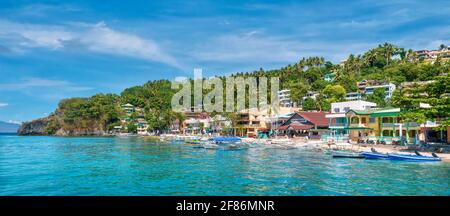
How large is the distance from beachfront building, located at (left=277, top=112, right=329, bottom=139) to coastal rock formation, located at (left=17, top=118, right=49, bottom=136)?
129 m

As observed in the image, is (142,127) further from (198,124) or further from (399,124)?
(399,124)

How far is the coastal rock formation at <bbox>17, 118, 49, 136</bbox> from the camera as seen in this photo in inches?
6772

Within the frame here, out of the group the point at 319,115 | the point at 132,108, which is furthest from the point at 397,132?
the point at 132,108

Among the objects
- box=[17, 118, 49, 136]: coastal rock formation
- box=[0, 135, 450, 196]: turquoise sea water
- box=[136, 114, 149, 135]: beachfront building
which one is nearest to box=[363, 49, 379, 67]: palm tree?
box=[136, 114, 149, 135]: beachfront building

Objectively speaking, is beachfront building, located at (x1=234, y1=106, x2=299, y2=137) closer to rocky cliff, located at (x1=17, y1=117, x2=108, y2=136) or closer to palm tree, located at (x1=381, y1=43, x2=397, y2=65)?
palm tree, located at (x1=381, y1=43, x2=397, y2=65)

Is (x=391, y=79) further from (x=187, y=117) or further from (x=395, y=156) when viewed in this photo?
(x=395, y=156)

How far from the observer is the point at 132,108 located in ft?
534

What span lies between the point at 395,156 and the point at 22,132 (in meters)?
189

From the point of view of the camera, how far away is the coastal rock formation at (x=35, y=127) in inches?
6772

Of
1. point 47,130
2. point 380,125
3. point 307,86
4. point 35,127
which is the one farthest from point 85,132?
point 380,125

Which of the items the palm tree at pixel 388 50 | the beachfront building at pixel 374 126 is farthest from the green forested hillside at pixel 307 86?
the beachfront building at pixel 374 126

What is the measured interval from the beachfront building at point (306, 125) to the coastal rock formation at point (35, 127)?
424 ft
